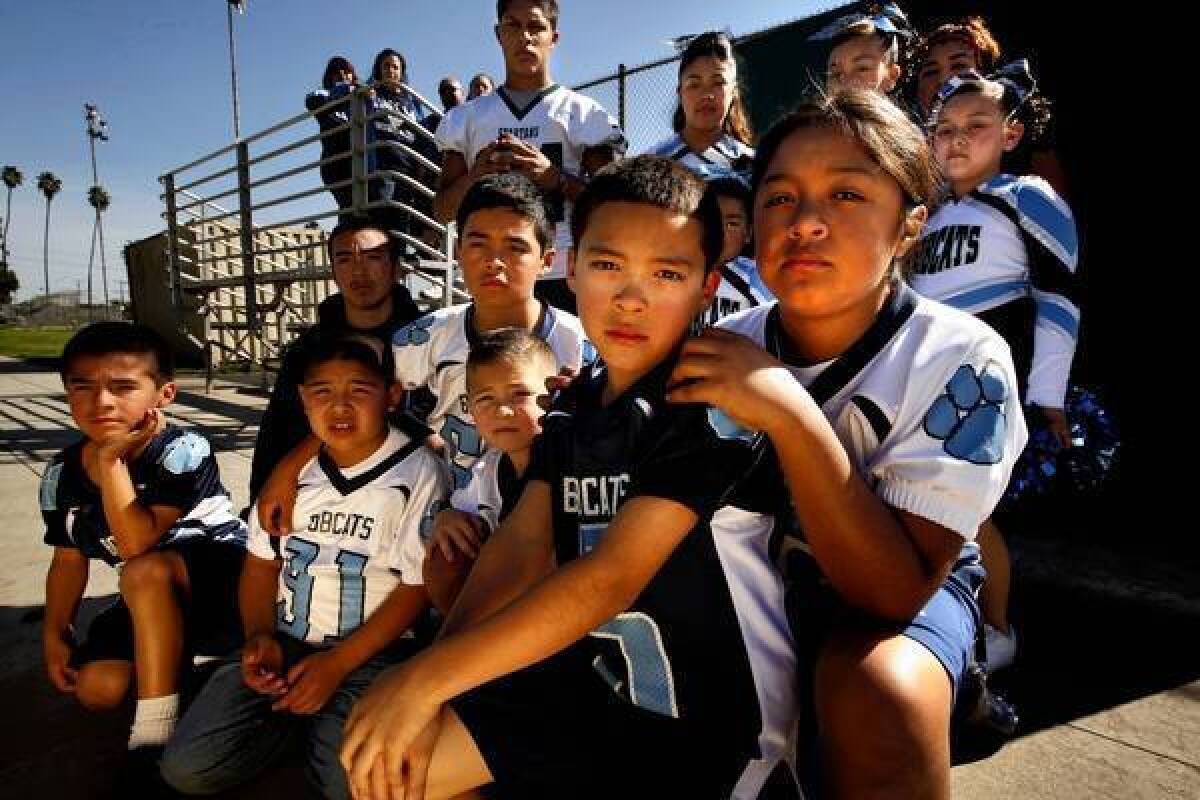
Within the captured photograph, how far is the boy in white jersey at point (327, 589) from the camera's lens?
5.53 feet

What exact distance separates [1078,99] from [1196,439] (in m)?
1.79

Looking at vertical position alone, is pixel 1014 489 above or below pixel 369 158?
below

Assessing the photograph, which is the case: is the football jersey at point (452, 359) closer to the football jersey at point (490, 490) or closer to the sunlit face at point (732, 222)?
the football jersey at point (490, 490)

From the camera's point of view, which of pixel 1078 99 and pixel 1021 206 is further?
pixel 1078 99

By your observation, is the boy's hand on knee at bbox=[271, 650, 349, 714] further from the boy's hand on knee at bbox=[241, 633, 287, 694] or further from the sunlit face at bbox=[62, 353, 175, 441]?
the sunlit face at bbox=[62, 353, 175, 441]

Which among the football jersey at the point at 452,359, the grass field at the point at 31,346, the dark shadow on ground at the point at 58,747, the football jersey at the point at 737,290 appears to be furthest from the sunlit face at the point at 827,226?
the grass field at the point at 31,346

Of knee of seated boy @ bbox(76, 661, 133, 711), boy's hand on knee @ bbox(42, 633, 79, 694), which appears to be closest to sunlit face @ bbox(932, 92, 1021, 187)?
knee of seated boy @ bbox(76, 661, 133, 711)

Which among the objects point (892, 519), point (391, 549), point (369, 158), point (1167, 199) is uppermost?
point (369, 158)

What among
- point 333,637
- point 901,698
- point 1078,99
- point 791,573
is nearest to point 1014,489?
point 791,573

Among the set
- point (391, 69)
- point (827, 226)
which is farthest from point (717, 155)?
point (391, 69)

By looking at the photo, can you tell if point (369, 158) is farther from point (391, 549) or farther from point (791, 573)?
point (791, 573)

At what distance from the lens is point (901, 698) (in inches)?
39.4

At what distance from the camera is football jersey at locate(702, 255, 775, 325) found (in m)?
2.53

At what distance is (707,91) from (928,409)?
1.95 metres
